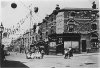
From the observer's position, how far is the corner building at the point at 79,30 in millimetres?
42625

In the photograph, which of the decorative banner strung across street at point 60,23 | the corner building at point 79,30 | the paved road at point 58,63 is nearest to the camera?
the paved road at point 58,63

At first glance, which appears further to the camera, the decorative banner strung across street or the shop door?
the decorative banner strung across street

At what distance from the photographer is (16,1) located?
17.7 m

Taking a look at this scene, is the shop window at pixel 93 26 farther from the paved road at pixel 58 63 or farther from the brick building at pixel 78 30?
the paved road at pixel 58 63

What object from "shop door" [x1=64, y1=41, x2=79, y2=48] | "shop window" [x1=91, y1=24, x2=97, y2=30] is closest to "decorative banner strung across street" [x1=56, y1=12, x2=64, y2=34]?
"shop door" [x1=64, y1=41, x2=79, y2=48]

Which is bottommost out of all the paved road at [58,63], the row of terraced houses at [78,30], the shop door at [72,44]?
the paved road at [58,63]

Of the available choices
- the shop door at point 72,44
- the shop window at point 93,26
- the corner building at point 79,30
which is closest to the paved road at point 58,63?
the shop door at point 72,44

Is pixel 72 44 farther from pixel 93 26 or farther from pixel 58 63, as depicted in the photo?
pixel 58 63

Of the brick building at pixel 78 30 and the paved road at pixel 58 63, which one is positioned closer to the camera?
the paved road at pixel 58 63

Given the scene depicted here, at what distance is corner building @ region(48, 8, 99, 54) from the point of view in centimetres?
4262

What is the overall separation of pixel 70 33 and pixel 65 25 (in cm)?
190

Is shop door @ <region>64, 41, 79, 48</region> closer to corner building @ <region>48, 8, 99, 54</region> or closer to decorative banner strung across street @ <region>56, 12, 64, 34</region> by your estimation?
corner building @ <region>48, 8, 99, 54</region>

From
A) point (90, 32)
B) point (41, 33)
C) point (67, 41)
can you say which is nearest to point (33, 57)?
point (67, 41)

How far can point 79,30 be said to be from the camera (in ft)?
140
